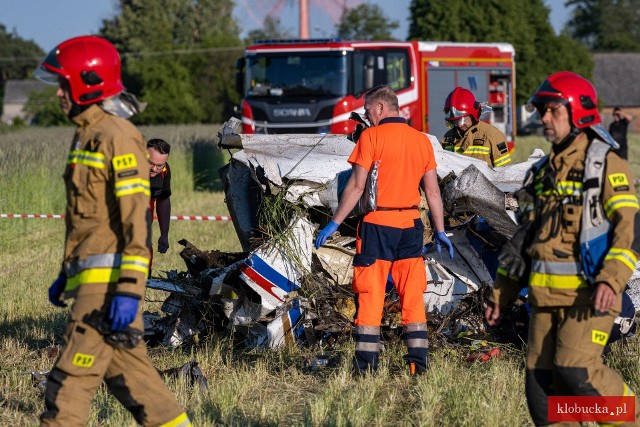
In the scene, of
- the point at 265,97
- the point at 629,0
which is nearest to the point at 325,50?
the point at 265,97

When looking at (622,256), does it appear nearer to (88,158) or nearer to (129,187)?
(129,187)

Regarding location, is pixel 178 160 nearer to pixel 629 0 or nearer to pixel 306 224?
pixel 306 224

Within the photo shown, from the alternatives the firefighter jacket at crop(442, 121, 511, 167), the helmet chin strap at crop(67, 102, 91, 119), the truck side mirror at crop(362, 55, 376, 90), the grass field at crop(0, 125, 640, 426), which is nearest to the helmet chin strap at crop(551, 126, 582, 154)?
the grass field at crop(0, 125, 640, 426)

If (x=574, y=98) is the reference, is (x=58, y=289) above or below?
below

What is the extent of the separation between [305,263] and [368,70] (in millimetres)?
12760

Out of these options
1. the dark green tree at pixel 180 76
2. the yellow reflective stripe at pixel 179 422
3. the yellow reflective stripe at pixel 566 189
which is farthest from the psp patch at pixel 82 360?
the dark green tree at pixel 180 76

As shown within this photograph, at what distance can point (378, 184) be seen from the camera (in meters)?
6.24

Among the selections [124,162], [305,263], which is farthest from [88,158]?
[305,263]

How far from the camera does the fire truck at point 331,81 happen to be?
754 inches

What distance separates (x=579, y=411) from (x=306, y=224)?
323 centimetres

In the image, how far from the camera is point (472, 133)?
9.00 m

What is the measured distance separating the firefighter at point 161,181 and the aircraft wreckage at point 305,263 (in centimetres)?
55

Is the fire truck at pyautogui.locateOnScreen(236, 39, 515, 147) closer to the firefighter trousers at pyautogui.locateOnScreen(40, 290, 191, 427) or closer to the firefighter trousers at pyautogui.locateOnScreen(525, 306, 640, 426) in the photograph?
the firefighter trousers at pyautogui.locateOnScreen(525, 306, 640, 426)

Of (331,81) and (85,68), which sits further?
(331,81)
